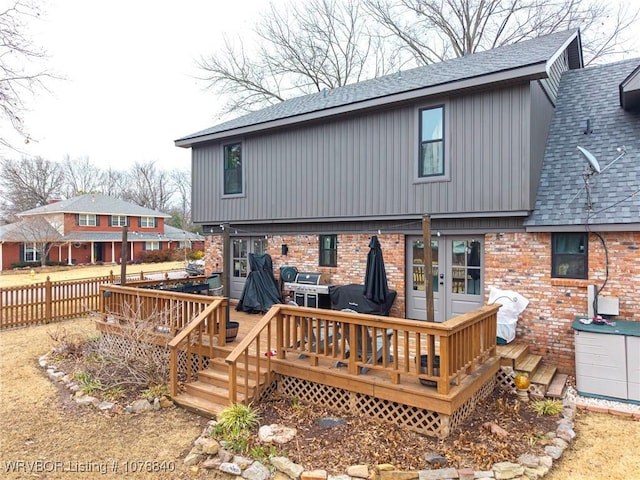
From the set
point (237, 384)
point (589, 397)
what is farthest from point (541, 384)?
point (237, 384)

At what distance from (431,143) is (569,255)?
10.3 ft

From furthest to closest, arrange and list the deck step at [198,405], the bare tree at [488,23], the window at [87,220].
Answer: the window at [87,220] < the bare tree at [488,23] < the deck step at [198,405]

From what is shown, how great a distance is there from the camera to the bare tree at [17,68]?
327 inches

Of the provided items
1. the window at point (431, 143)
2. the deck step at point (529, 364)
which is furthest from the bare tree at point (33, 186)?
the deck step at point (529, 364)

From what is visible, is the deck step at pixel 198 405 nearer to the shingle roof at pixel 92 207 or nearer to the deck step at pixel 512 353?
the deck step at pixel 512 353

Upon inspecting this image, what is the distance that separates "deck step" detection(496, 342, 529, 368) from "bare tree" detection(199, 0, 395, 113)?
55.2 feet

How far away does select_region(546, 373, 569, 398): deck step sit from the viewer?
219 inches

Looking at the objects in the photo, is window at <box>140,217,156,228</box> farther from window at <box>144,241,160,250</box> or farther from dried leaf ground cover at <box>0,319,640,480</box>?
dried leaf ground cover at <box>0,319,640,480</box>

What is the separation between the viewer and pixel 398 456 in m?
4.15

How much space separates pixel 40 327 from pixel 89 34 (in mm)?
7655

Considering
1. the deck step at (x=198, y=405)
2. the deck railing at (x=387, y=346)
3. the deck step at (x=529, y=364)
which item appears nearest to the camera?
the deck railing at (x=387, y=346)

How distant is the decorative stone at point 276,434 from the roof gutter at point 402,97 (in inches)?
241

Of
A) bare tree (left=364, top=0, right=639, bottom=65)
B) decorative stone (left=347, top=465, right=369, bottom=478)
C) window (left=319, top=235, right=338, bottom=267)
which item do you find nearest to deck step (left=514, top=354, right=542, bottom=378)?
decorative stone (left=347, top=465, right=369, bottom=478)

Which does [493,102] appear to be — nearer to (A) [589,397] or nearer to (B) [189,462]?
(A) [589,397]
